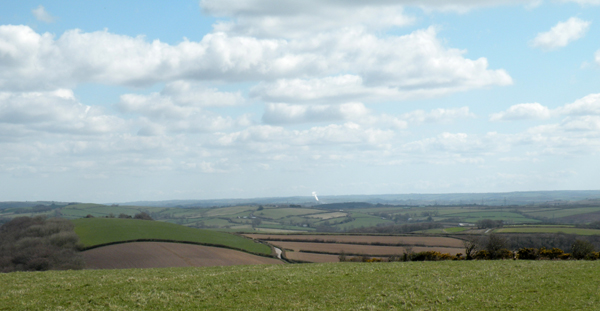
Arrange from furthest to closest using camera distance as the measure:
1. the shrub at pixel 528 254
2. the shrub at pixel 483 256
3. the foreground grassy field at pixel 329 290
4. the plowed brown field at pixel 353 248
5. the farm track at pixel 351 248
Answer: the plowed brown field at pixel 353 248 < the farm track at pixel 351 248 < the shrub at pixel 483 256 < the shrub at pixel 528 254 < the foreground grassy field at pixel 329 290

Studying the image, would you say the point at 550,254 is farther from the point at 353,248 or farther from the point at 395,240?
the point at 395,240

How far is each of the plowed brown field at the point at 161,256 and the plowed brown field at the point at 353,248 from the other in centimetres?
1789

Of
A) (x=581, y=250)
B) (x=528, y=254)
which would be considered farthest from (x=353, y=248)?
(x=581, y=250)

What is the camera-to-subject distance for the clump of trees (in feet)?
169

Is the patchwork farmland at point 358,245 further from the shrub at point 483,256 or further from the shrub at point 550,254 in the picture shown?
the shrub at point 550,254

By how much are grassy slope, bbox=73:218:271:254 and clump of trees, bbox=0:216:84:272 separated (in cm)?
399

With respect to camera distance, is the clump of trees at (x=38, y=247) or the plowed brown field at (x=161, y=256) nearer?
the clump of trees at (x=38, y=247)

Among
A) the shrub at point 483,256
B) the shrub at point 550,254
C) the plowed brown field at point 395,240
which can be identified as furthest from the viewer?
the plowed brown field at point 395,240

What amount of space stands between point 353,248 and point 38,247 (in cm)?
5537

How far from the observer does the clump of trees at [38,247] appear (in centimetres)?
5147

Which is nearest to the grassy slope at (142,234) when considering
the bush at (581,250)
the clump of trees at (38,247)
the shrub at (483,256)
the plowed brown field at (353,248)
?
the clump of trees at (38,247)

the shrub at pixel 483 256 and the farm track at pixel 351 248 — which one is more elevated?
the shrub at pixel 483 256

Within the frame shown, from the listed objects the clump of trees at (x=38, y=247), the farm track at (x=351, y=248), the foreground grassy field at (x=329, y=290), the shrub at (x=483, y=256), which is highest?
the foreground grassy field at (x=329, y=290)

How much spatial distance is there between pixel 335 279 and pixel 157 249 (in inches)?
2052
